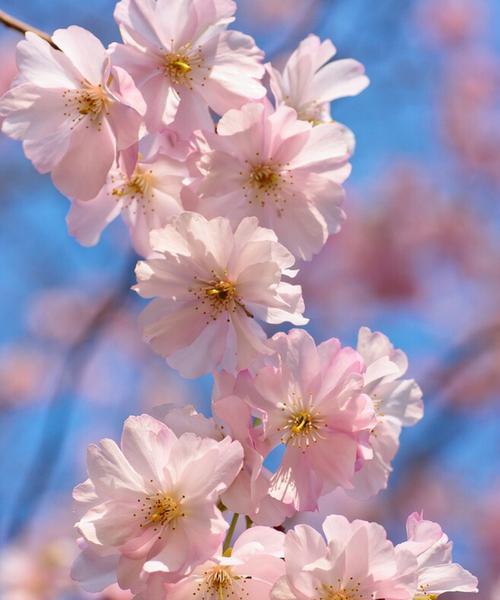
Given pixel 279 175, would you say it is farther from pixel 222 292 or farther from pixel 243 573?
pixel 243 573

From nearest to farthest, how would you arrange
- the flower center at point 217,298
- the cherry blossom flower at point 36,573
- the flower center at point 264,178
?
the flower center at point 217,298 → the flower center at point 264,178 → the cherry blossom flower at point 36,573

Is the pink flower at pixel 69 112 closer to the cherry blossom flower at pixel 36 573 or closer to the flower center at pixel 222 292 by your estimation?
the flower center at pixel 222 292

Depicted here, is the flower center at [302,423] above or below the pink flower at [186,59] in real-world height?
below

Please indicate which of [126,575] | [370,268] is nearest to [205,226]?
[126,575]

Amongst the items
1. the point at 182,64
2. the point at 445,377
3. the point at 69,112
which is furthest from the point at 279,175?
the point at 445,377

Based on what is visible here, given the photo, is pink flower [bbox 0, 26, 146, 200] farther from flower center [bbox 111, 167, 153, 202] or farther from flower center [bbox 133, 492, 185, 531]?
flower center [bbox 133, 492, 185, 531]

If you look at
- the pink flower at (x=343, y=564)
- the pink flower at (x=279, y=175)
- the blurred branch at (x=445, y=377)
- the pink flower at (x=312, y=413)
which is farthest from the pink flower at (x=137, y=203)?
the blurred branch at (x=445, y=377)

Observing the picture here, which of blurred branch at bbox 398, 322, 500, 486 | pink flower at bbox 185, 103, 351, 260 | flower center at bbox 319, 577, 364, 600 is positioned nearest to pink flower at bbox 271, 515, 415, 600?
flower center at bbox 319, 577, 364, 600
